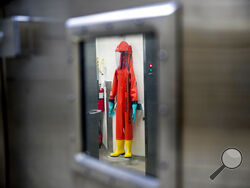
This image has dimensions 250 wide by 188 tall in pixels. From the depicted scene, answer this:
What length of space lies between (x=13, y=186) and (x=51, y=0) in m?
1.01

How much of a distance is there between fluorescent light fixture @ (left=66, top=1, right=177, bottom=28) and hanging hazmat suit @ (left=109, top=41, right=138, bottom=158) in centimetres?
199

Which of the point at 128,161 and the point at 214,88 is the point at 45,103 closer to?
the point at 214,88

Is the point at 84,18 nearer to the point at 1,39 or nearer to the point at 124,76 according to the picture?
the point at 1,39

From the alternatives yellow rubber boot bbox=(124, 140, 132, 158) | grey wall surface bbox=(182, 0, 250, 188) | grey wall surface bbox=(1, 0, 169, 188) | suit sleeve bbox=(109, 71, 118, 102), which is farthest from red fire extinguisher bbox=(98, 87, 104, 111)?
grey wall surface bbox=(182, 0, 250, 188)

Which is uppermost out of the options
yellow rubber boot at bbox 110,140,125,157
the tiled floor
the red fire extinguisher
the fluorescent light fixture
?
the fluorescent light fixture

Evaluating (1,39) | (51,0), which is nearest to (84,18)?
(51,0)

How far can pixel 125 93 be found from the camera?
118 inches

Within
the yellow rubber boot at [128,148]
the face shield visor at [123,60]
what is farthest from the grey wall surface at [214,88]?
the yellow rubber boot at [128,148]

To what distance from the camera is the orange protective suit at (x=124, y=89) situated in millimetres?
2977

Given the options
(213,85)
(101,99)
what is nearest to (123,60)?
(101,99)

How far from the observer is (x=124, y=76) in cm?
298

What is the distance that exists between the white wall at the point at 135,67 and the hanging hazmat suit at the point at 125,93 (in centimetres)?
14

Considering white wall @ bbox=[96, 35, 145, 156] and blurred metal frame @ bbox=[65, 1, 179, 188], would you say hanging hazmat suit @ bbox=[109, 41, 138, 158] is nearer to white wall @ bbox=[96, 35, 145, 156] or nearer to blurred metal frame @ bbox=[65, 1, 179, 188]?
white wall @ bbox=[96, 35, 145, 156]

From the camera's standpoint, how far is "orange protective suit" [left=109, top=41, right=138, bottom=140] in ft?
9.77
